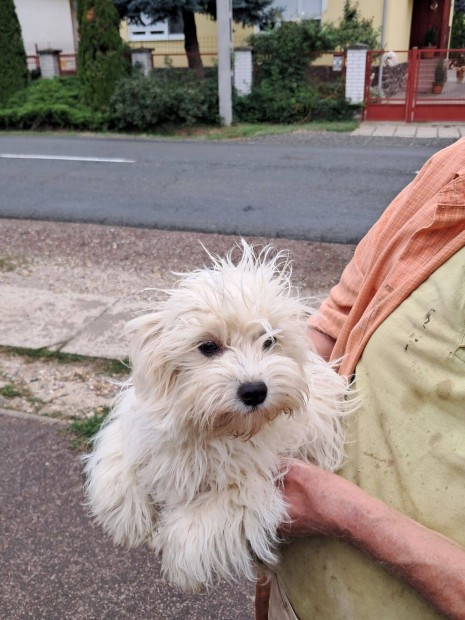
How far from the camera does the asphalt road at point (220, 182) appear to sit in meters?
8.00

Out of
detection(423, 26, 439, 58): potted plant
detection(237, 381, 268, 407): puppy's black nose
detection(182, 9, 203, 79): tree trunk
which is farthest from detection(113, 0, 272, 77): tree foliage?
detection(237, 381, 268, 407): puppy's black nose

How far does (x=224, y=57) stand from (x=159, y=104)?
89.5 inches

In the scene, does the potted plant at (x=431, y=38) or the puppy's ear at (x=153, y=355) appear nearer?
the puppy's ear at (x=153, y=355)

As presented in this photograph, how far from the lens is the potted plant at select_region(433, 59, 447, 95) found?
55.2 feet

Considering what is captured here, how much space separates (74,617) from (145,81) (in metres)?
17.8

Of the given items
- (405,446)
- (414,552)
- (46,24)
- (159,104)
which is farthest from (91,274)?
(46,24)

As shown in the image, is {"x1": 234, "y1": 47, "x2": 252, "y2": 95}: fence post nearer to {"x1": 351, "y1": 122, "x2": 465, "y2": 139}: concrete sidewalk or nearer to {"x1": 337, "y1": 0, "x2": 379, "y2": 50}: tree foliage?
{"x1": 337, "y1": 0, "x2": 379, "y2": 50}: tree foliage

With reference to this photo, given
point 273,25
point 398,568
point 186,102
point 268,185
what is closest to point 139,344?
point 398,568

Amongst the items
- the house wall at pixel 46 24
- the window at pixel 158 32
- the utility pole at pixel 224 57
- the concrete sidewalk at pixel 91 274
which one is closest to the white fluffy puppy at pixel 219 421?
the concrete sidewalk at pixel 91 274

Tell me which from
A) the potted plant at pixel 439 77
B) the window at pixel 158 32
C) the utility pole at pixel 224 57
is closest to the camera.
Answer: the utility pole at pixel 224 57

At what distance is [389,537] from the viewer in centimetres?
132

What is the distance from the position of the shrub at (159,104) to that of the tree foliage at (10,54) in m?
5.00

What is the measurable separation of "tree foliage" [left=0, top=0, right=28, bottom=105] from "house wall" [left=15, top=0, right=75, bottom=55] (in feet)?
32.3

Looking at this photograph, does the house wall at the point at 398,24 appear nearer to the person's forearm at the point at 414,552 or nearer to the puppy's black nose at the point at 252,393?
the puppy's black nose at the point at 252,393
